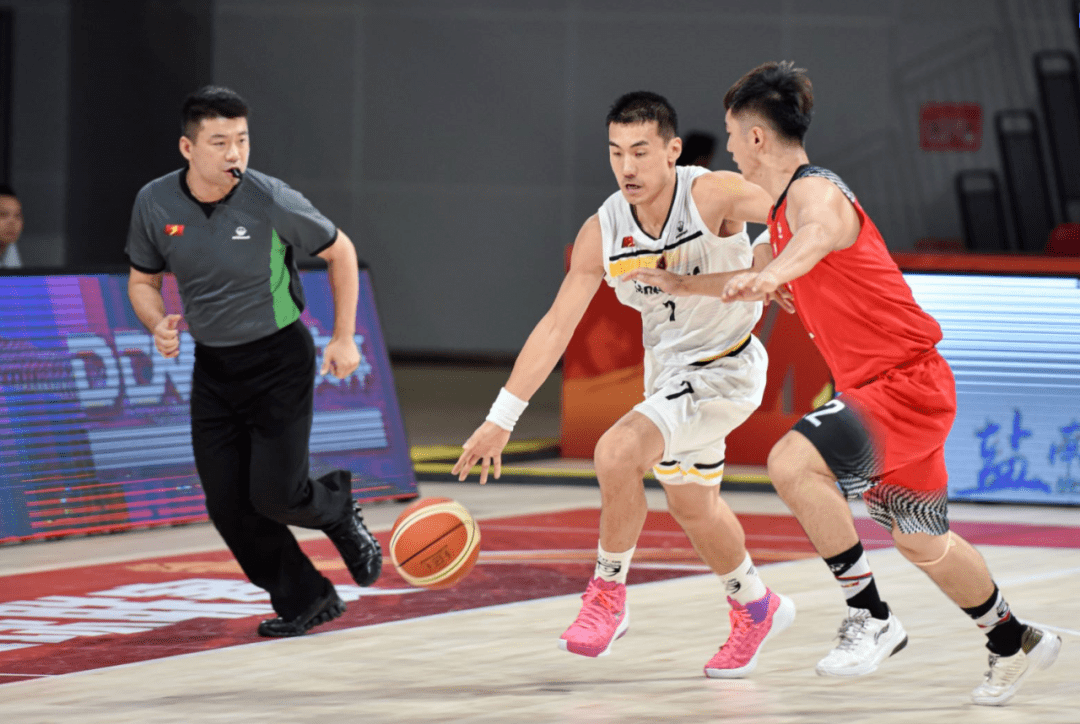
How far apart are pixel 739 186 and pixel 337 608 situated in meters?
2.35

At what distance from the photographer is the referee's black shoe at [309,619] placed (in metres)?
6.68

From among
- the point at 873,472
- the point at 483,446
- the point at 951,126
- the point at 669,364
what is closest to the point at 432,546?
the point at 483,446

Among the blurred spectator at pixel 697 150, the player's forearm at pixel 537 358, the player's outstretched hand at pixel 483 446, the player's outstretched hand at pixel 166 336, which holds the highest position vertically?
the blurred spectator at pixel 697 150

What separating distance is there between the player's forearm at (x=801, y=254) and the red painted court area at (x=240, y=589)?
2.67 m

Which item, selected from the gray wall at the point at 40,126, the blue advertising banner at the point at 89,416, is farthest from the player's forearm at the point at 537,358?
the gray wall at the point at 40,126

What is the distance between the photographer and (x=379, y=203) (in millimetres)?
21109

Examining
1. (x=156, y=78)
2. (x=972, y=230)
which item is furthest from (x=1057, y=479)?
(x=156, y=78)

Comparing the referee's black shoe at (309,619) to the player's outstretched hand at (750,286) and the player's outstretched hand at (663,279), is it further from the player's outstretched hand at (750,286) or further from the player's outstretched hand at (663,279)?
the player's outstretched hand at (750,286)

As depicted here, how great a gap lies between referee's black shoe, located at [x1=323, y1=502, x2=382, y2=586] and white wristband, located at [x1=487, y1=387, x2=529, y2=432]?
1.27m

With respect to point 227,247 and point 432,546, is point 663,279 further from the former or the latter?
point 227,247

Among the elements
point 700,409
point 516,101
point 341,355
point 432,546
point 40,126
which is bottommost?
point 432,546

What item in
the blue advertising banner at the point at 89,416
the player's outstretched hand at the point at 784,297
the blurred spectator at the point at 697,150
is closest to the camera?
the player's outstretched hand at the point at 784,297

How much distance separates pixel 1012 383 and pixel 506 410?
217 inches

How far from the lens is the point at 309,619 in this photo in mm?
6738
